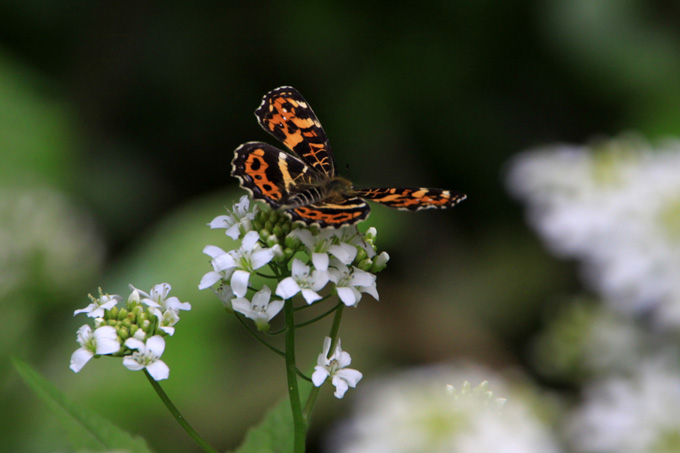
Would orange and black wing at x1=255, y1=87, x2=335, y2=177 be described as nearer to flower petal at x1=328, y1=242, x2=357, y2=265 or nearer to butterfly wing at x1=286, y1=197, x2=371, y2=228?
butterfly wing at x1=286, y1=197, x2=371, y2=228

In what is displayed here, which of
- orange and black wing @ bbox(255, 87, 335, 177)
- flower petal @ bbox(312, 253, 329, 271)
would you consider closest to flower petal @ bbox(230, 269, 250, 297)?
flower petal @ bbox(312, 253, 329, 271)

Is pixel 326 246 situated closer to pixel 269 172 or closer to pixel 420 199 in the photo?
pixel 420 199

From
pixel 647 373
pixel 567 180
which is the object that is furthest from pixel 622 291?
pixel 567 180

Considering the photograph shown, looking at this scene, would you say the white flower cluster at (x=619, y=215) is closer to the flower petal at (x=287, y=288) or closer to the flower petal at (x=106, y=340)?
the flower petal at (x=287, y=288)

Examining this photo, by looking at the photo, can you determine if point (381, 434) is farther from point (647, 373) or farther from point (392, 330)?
point (392, 330)

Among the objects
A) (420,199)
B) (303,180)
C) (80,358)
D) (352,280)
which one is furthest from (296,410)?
(303,180)
